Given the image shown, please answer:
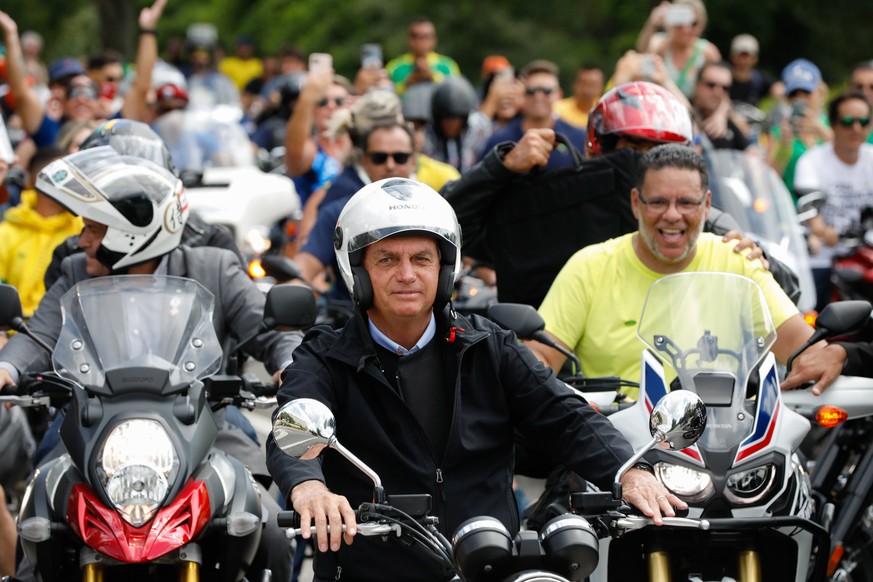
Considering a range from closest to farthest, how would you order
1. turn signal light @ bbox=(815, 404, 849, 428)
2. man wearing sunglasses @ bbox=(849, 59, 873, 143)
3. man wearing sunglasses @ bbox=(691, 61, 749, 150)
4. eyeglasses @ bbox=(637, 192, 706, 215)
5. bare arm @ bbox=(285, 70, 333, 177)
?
turn signal light @ bbox=(815, 404, 849, 428), eyeglasses @ bbox=(637, 192, 706, 215), bare arm @ bbox=(285, 70, 333, 177), man wearing sunglasses @ bbox=(691, 61, 749, 150), man wearing sunglasses @ bbox=(849, 59, 873, 143)

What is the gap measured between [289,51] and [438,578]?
15648mm

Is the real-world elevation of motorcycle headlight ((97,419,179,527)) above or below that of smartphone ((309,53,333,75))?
below

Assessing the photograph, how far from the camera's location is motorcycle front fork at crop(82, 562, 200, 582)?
4.45 meters

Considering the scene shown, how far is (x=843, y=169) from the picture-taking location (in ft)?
38.7

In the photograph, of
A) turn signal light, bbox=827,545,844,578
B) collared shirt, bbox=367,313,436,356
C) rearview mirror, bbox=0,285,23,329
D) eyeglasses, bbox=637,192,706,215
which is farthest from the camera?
eyeglasses, bbox=637,192,706,215

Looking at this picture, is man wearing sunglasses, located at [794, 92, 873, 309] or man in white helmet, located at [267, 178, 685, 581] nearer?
man in white helmet, located at [267, 178, 685, 581]

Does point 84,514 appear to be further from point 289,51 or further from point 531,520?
point 289,51

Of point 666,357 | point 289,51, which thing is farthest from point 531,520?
point 289,51

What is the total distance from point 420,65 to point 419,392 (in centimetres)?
1079

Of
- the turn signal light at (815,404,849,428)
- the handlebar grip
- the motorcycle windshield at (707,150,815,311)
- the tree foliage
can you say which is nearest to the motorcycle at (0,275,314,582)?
the handlebar grip

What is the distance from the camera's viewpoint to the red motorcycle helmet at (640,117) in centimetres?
664

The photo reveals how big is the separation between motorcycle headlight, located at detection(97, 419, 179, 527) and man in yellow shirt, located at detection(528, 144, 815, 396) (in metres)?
1.86

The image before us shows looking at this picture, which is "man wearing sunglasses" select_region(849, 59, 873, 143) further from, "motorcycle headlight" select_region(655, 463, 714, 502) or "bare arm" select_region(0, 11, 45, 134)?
"motorcycle headlight" select_region(655, 463, 714, 502)

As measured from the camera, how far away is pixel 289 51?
19375 mm
